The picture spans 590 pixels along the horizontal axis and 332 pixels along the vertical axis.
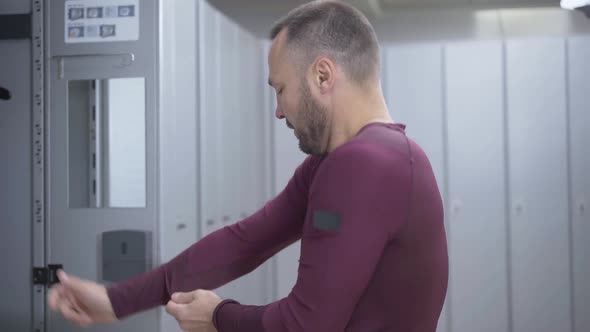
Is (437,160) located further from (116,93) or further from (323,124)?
(323,124)

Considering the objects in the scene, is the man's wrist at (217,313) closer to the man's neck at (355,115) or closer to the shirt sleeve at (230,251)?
the shirt sleeve at (230,251)

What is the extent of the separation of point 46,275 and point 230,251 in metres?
1.26

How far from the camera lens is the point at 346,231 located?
916 mm

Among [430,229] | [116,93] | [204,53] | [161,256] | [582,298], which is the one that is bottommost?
[582,298]

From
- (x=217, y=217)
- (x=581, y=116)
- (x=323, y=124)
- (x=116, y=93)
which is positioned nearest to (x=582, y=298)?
(x=581, y=116)

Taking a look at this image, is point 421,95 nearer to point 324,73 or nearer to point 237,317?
point 324,73

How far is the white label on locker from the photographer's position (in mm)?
2256

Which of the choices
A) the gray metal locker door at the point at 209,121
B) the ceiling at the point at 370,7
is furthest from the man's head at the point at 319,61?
the ceiling at the point at 370,7

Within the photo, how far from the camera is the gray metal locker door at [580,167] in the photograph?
147 inches

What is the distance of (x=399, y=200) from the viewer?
0.94 meters

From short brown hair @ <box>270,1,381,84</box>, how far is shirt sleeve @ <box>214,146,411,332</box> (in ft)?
0.62

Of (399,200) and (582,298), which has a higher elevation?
(399,200)

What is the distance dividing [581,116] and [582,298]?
3.72 ft

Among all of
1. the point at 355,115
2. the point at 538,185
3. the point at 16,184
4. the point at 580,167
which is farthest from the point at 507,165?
the point at 355,115
